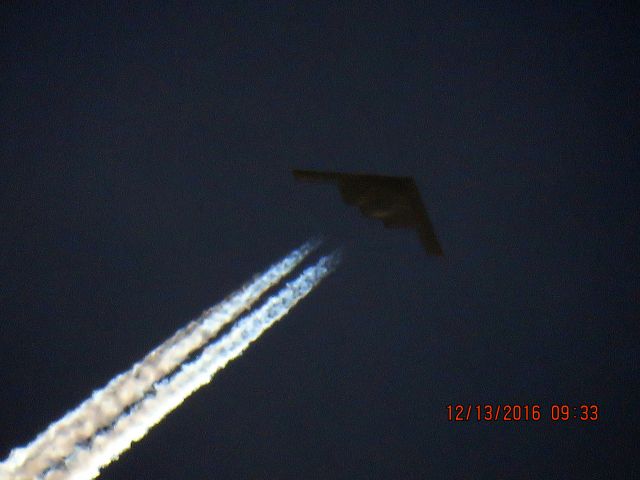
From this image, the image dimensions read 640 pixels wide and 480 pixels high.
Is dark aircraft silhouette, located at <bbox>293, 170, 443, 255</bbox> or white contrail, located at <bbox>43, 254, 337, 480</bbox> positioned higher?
dark aircraft silhouette, located at <bbox>293, 170, 443, 255</bbox>

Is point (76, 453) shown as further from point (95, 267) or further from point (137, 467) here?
point (95, 267)

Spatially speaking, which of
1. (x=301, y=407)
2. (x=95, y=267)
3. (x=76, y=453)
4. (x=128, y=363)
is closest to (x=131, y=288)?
(x=95, y=267)

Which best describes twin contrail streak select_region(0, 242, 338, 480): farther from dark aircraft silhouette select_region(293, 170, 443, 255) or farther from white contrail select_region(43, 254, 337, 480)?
dark aircraft silhouette select_region(293, 170, 443, 255)

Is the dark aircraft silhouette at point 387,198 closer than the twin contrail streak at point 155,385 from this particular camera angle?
No
